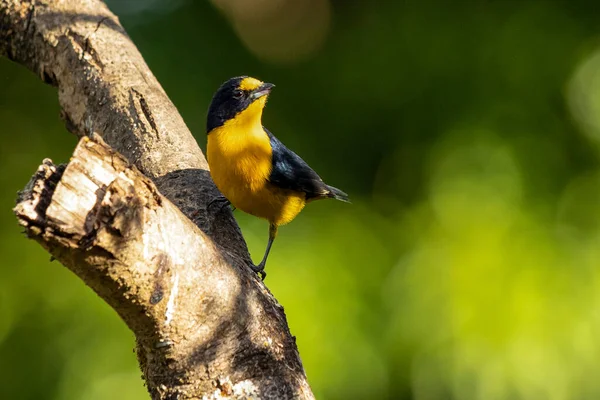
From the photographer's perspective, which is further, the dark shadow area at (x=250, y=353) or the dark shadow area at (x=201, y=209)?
the dark shadow area at (x=201, y=209)

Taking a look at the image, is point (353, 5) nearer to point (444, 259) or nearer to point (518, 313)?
point (444, 259)

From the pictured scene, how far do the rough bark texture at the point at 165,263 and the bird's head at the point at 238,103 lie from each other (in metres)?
0.61

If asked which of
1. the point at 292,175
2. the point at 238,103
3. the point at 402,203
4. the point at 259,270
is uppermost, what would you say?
the point at 238,103

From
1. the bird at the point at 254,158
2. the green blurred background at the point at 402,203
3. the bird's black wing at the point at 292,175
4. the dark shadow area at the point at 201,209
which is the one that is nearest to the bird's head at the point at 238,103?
the bird at the point at 254,158

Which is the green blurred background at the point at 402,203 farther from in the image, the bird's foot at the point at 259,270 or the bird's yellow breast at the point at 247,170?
the bird's foot at the point at 259,270

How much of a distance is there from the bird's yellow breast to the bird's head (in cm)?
1

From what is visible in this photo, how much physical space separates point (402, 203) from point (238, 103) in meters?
1.79

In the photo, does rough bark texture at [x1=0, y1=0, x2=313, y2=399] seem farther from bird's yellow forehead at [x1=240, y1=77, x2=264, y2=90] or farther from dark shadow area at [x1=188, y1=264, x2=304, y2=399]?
bird's yellow forehead at [x1=240, y1=77, x2=264, y2=90]

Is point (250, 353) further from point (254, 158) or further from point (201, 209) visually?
point (254, 158)

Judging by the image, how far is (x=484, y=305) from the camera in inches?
162

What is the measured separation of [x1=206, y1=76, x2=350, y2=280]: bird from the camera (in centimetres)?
306

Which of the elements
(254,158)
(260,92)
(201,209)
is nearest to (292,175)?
(254,158)

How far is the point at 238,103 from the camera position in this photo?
3.26 m

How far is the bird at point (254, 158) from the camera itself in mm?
3062
